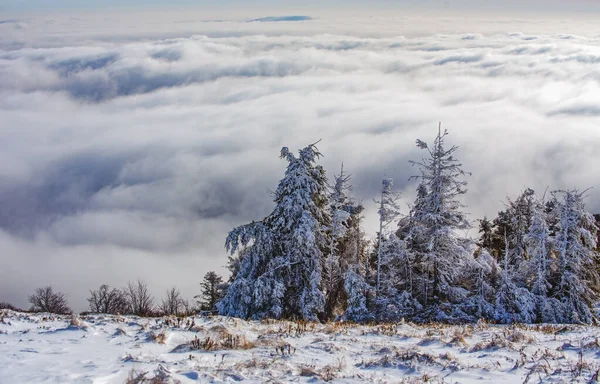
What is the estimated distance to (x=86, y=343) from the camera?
898 cm

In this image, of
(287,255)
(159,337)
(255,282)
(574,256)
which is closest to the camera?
(159,337)

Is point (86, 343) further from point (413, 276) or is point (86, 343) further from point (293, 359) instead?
point (413, 276)

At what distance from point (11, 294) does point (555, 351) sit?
217923 mm

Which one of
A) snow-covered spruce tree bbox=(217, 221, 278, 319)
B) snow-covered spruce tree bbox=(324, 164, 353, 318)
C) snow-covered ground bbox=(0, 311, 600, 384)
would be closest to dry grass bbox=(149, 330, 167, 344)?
snow-covered ground bbox=(0, 311, 600, 384)

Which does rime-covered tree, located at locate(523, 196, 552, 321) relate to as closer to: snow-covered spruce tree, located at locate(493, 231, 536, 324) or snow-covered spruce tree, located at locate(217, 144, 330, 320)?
snow-covered spruce tree, located at locate(493, 231, 536, 324)

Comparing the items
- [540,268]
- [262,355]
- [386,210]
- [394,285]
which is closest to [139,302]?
[394,285]

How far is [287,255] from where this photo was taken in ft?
77.7

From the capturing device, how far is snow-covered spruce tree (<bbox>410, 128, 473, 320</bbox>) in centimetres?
2388

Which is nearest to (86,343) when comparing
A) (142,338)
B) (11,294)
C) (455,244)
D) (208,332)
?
(142,338)

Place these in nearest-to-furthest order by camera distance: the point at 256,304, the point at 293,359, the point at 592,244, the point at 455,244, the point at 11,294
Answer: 1. the point at 293,359
2. the point at 256,304
3. the point at 455,244
4. the point at 592,244
5. the point at 11,294

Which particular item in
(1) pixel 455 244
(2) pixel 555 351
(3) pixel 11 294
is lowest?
(3) pixel 11 294

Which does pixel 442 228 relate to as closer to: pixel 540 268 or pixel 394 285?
pixel 394 285

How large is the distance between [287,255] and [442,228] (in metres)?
7.94

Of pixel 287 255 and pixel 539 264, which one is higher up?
pixel 287 255
